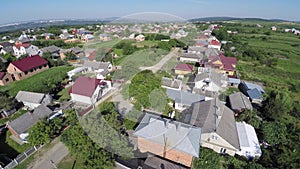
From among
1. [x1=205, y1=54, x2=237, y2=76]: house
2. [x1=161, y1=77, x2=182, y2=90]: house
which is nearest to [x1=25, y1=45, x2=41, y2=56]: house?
[x1=161, y1=77, x2=182, y2=90]: house

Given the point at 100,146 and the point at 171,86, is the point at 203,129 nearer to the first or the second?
the point at 100,146

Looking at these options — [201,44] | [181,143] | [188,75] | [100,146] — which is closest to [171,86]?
[188,75]

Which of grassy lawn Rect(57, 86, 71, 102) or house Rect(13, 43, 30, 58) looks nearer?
grassy lawn Rect(57, 86, 71, 102)

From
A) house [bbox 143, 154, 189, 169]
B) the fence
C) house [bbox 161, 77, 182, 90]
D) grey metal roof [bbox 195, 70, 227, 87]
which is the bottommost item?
the fence

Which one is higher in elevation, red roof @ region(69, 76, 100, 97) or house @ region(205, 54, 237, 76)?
house @ region(205, 54, 237, 76)

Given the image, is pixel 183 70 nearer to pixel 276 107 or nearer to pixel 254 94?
pixel 254 94

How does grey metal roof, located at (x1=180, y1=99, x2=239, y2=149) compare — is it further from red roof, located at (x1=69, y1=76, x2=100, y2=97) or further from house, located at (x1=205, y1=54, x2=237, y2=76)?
house, located at (x1=205, y1=54, x2=237, y2=76)

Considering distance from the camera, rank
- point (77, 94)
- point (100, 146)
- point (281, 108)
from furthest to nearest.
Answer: point (77, 94), point (281, 108), point (100, 146)
